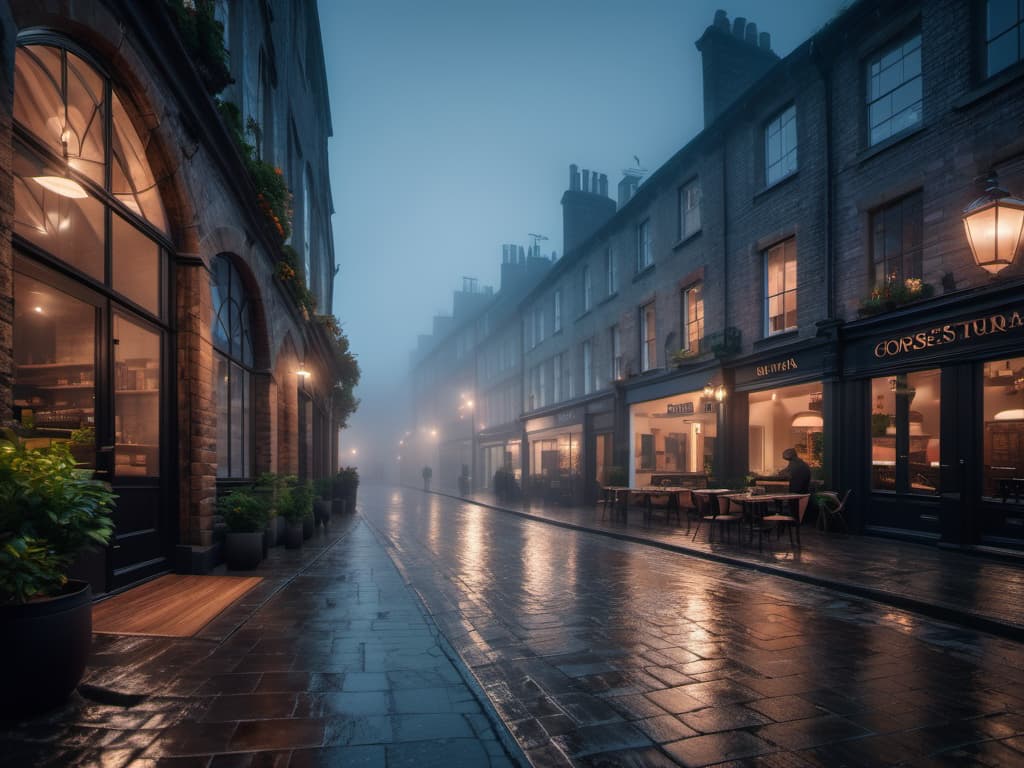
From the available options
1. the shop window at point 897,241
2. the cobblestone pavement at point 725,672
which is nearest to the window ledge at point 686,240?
the shop window at point 897,241

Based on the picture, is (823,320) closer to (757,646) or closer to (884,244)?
(884,244)

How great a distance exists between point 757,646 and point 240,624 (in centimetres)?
435

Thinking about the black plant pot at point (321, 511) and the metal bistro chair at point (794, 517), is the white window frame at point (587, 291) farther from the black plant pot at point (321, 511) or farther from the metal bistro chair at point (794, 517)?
the metal bistro chair at point (794, 517)

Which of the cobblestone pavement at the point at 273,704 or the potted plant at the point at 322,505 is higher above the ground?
the cobblestone pavement at the point at 273,704

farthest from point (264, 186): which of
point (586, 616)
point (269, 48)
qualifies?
point (586, 616)

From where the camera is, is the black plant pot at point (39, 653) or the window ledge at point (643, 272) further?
the window ledge at point (643, 272)

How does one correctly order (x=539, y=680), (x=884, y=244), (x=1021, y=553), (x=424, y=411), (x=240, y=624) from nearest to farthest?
1. (x=539, y=680)
2. (x=240, y=624)
3. (x=1021, y=553)
4. (x=884, y=244)
5. (x=424, y=411)

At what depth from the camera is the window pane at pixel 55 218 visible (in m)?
4.75

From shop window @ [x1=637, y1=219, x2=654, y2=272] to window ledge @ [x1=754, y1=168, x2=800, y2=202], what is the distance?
5.19 meters

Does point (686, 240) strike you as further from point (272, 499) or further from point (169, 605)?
point (169, 605)

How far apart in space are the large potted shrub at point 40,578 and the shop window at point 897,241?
38.6 ft

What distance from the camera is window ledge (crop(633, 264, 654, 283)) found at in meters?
19.0

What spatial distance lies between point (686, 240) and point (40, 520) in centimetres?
1624

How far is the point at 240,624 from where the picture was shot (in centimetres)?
539
